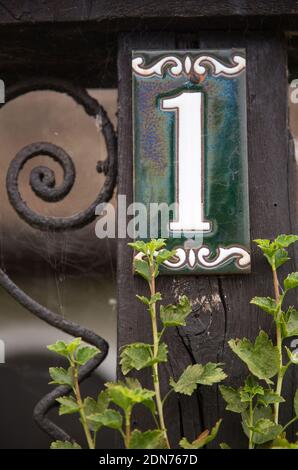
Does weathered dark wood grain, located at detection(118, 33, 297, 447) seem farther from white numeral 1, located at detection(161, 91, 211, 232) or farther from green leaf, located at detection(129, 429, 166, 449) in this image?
green leaf, located at detection(129, 429, 166, 449)

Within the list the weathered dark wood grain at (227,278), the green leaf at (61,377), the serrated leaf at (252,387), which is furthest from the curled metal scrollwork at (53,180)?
the serrated leaf at (252,387)

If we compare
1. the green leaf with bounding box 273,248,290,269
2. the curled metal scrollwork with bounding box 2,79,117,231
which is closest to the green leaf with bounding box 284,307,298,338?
the green leaf with bounding box 273,248,290,269

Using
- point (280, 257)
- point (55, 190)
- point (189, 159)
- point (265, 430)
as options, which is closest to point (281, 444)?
point (265, 430)

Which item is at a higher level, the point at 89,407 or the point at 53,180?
the point at 53,180

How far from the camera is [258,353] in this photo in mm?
1593

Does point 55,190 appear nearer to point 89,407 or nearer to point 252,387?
point 89,407

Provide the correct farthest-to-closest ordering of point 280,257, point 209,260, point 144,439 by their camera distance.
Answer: point 209,260 → point 280,257 → point 144,439

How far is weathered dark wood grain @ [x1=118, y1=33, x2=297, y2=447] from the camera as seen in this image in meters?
1.74

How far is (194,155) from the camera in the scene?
179cm

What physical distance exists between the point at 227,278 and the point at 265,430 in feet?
1.23

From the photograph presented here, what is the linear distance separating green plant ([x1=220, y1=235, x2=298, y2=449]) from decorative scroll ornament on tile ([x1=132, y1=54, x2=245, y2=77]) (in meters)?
0.45

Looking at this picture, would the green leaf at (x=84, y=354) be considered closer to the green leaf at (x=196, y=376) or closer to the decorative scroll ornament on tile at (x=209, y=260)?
the green leaf at (x=196, y=376)

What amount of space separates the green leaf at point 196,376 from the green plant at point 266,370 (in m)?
0.06
